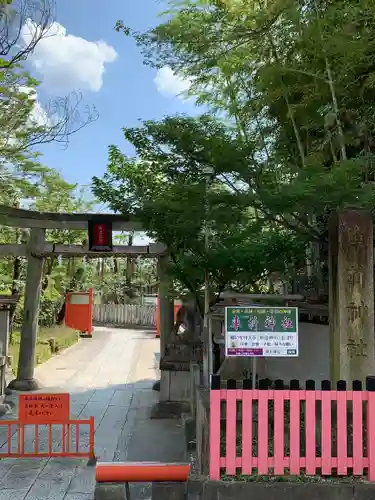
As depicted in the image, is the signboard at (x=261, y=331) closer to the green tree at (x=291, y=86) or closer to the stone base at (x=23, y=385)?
the green tree at (x=291, y=86)

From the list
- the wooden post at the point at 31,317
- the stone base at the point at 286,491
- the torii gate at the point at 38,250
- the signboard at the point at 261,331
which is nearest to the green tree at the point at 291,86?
the signboard at the point at 261,331

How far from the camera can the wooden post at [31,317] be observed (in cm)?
1134

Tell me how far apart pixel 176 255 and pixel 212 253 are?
6.07 feet

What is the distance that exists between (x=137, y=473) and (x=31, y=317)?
25.8 ft

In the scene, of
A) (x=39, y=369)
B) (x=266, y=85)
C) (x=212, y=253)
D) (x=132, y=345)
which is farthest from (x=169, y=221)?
(x=132, y=345)

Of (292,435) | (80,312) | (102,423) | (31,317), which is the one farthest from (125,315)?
(292,435)

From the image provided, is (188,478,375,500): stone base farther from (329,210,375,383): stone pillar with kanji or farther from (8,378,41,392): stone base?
(8,378,41,392): stone base

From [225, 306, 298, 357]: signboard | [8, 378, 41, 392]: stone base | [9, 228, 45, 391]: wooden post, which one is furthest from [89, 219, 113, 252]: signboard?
[225, 306, 298, 357]: signboard

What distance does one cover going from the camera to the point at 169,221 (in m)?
7.06

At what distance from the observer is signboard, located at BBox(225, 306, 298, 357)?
193 inches

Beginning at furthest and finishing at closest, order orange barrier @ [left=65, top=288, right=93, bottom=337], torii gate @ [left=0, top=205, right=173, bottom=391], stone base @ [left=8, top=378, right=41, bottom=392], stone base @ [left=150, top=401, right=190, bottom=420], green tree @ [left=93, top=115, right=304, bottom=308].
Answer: orange barrier @ [left=65, top=288, right=93, bottom=337] < stone base @ [left=8, top=378, right=41, bottom=392] < torii gate @ [left=0, top=205, right=173, bottom=391] < stone base @ [left=150, top=401, right=190, bottom=420] < green tree @ [left=93, top=115, right=304, bottom=308]

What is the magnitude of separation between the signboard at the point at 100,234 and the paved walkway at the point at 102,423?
3486 millimetres

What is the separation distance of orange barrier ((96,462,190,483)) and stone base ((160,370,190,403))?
15.9 feet

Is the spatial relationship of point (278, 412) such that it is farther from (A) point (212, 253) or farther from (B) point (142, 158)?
(B) point (142, 158)
